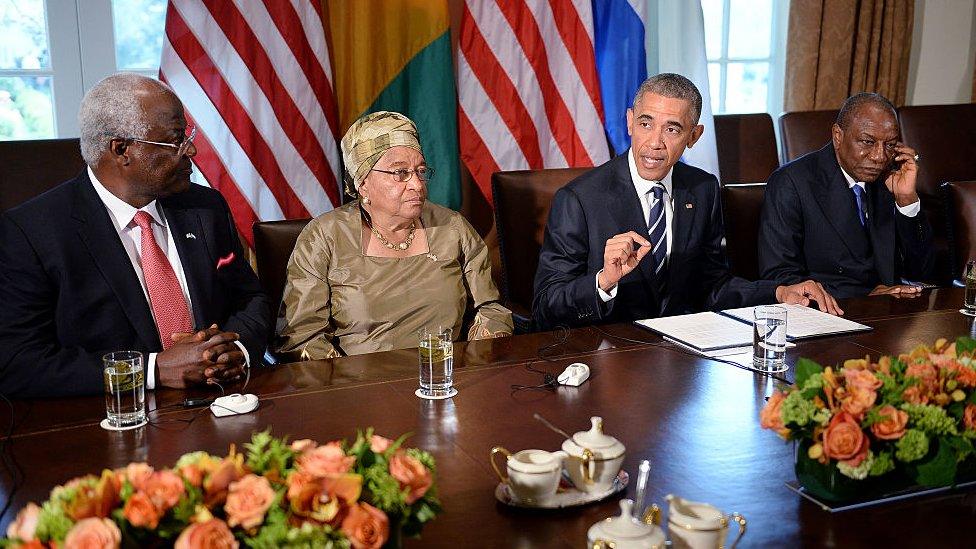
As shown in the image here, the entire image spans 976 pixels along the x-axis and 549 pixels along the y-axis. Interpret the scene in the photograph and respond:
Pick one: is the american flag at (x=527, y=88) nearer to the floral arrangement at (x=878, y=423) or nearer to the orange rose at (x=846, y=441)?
the floral arrangement at (x=878, y=423)

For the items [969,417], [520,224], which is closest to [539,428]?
[969,417]

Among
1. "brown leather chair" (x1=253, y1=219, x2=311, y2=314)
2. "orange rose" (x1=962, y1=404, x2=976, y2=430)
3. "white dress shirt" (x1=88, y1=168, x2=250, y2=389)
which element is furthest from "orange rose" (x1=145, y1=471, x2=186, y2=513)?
"brown leather chair" (x1=253, y1=219, x2=311, y2=314)

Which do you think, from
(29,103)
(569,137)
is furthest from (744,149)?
(29,103)

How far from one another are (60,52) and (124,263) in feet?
6.02

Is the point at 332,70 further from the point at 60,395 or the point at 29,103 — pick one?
the point at 60,395

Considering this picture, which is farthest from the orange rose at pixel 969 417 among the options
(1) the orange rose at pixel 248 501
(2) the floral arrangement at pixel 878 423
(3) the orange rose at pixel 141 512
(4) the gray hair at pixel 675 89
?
(4) the gray hair at pixel 675 89

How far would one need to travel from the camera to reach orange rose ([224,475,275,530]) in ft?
3.57

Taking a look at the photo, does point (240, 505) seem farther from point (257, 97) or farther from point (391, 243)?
point (257, 97)

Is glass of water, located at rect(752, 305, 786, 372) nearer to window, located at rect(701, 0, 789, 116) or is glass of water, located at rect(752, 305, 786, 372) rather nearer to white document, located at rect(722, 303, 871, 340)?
white document, located at rect(722, 303, 871, 340)

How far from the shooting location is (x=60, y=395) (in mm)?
2002

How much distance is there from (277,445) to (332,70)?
9.30ft

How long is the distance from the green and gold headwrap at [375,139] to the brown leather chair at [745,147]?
6.75ft

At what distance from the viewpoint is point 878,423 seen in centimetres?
144

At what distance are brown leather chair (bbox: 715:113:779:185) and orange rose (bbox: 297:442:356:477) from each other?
11.5 feet
